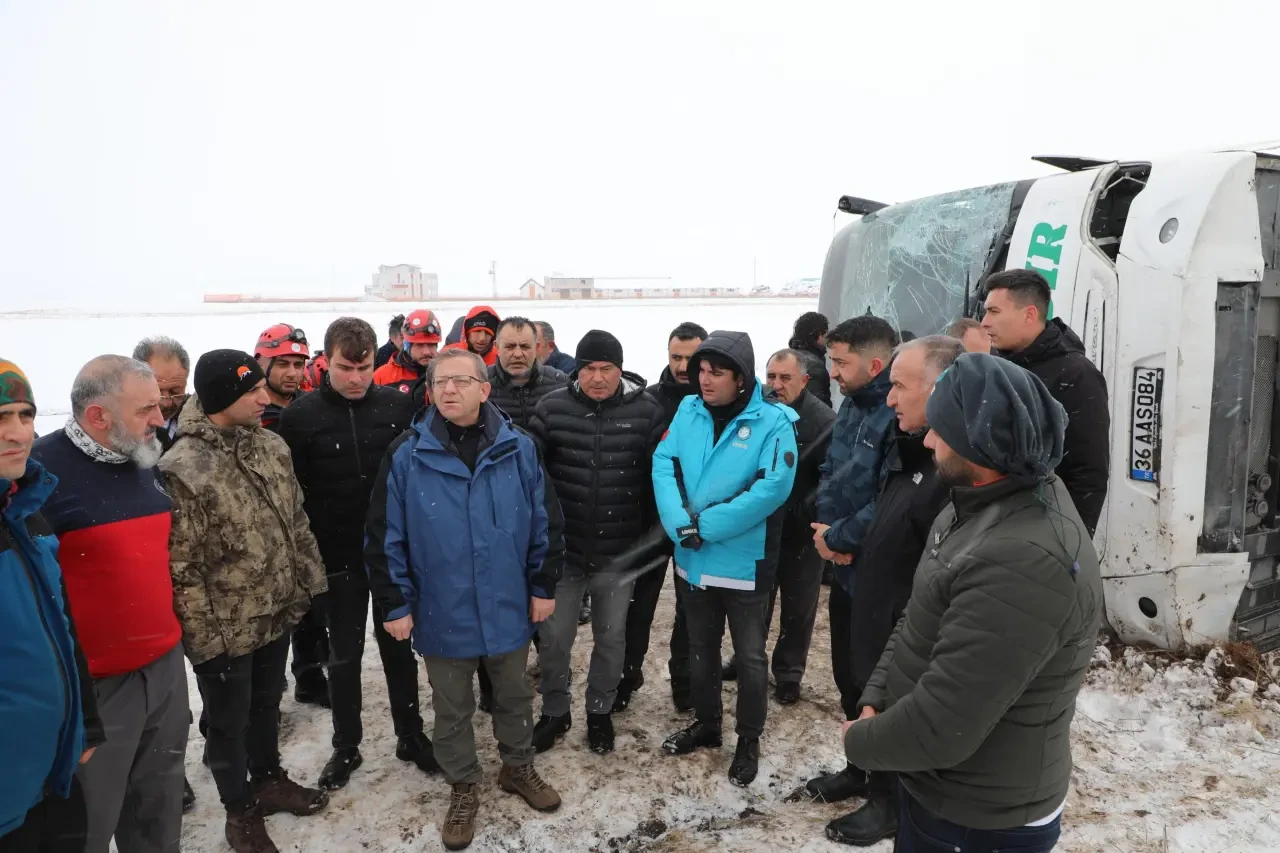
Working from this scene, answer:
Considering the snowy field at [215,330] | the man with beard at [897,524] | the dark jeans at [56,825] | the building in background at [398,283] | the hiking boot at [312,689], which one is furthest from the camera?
the building in background at [398,283]

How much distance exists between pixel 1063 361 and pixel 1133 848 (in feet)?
6.27

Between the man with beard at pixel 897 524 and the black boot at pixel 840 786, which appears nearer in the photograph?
the man with beard at pixel 897 524

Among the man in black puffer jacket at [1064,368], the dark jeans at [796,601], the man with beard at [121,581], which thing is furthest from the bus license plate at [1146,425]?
the man with beard at [121,581]

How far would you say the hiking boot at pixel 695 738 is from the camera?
11.2 feet

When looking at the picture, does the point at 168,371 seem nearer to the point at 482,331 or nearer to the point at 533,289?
the point at 482,331

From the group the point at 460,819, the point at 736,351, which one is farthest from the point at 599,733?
the point at 736,351

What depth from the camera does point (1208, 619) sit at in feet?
11.6

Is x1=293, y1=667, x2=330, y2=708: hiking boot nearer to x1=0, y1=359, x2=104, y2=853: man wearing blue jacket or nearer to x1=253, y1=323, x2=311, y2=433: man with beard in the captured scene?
x1=253, y1=323, x2=311, y2=433: man with beard

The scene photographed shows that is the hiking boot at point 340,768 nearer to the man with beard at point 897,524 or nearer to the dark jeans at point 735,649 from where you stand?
the dark jeans at point 735,649

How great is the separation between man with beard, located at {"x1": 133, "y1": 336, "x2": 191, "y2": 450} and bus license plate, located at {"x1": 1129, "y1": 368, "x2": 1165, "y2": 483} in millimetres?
4561

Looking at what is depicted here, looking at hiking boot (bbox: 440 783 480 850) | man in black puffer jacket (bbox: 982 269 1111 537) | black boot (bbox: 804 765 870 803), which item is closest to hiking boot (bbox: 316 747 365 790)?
hiking boot (bbox: 440 783 480 850)

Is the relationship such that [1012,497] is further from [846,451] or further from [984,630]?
[846,451]

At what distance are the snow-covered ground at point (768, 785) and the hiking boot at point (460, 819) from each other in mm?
57

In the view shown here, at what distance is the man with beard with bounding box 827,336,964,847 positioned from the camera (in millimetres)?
2340
